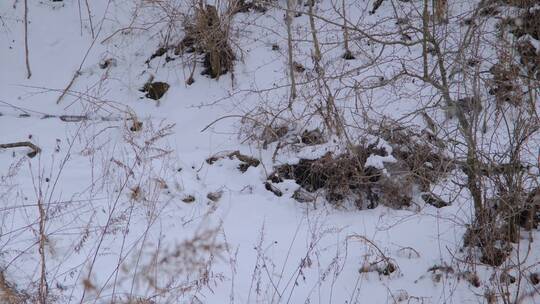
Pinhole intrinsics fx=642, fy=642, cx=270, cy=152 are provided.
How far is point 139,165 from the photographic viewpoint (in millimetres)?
6148

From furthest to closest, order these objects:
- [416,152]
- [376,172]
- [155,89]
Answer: [155,89], [376,172], [416,152]

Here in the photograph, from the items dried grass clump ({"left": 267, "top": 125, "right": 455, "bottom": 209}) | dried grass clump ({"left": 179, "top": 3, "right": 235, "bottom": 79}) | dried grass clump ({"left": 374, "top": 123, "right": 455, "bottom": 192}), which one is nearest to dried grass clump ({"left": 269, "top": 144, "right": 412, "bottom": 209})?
dried grass clump ({"left": 267, "top": 125, "right": 455, "bottom": 209})

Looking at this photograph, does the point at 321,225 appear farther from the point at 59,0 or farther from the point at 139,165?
the point at 59,0

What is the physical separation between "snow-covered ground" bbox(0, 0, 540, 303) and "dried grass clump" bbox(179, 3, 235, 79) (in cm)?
19

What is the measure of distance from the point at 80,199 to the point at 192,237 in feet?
3.92

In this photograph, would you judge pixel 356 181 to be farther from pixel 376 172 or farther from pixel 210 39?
pixel 210 39

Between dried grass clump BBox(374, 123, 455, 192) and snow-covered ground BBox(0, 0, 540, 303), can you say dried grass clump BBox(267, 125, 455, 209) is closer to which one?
dried grass clump BBox(374, 123, 455, 192)

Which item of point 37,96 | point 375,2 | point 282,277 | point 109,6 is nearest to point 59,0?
point 109,6

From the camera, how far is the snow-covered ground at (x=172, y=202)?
4492mm

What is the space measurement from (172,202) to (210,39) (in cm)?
275

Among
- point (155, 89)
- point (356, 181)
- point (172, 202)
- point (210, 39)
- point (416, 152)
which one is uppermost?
point (210, 39)

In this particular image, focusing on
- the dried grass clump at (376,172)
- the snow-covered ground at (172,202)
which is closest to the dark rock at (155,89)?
the snow-covered ground at (172,202)

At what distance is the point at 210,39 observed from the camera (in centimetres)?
784

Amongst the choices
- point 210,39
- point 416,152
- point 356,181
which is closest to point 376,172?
point 356,181
